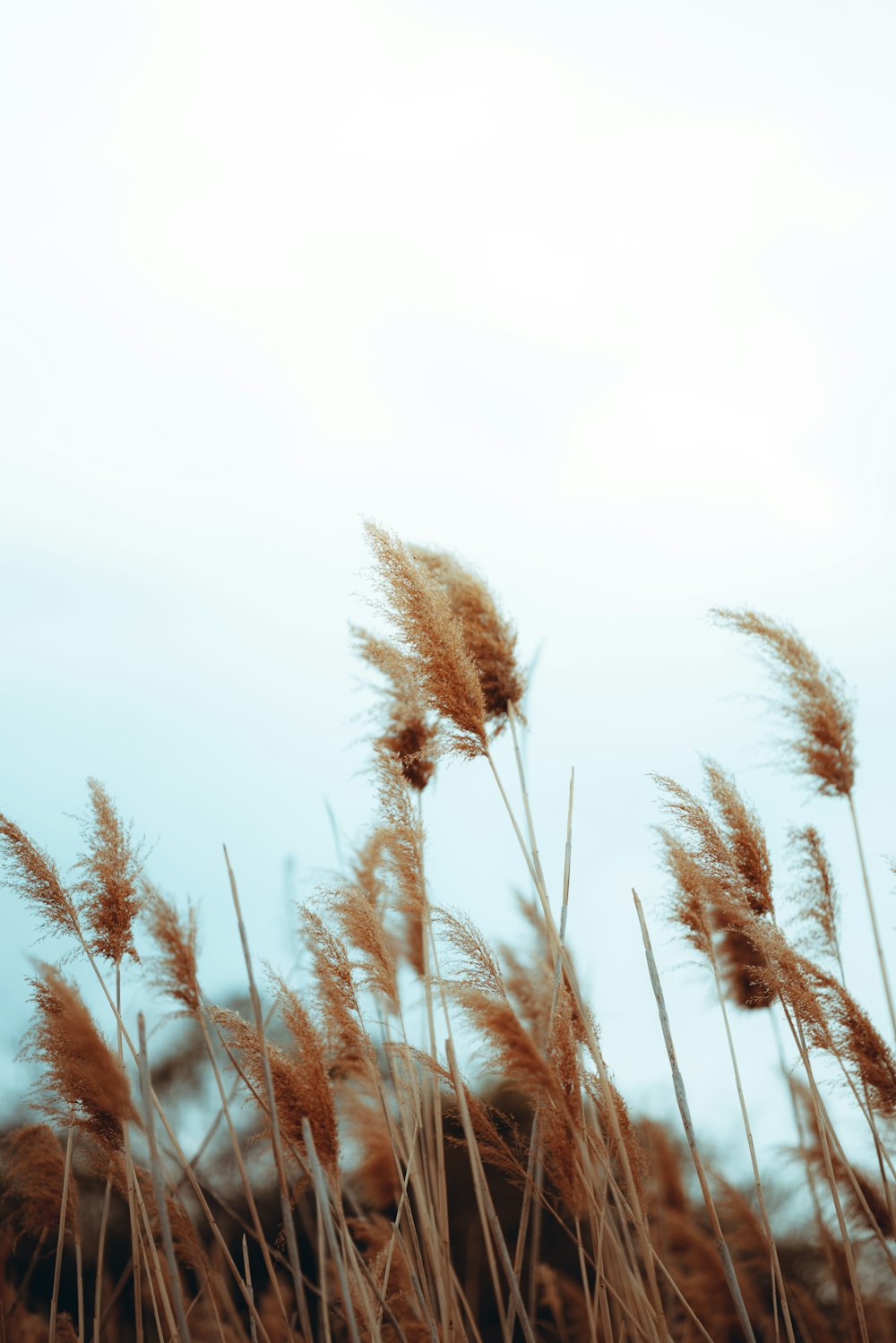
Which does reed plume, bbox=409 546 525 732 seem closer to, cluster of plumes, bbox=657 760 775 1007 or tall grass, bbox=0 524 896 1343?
tall grass, bbox=0 524 896 1343

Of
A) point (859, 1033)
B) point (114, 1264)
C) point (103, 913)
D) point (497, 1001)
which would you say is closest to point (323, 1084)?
point (497, 1001)

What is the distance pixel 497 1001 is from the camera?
2.19 m

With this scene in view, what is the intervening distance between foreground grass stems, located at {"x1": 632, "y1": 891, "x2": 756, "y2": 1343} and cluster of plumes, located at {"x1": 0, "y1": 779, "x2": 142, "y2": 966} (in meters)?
1.41

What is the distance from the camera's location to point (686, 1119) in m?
2.59

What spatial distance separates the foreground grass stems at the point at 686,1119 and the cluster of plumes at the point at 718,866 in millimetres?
225

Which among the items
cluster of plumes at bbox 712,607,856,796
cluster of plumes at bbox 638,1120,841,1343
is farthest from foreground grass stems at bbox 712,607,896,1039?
cluster of plumes at bbox 638,1120,841,1343

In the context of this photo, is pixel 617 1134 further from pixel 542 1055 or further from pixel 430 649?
pixel 430 649

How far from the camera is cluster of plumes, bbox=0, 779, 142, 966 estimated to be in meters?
2.81

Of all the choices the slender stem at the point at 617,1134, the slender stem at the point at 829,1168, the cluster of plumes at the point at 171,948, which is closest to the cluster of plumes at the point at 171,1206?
the cluster of plumes at the point at 171,948

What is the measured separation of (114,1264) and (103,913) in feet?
30.1

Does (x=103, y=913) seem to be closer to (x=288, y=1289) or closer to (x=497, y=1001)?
(x=497, y=1001)

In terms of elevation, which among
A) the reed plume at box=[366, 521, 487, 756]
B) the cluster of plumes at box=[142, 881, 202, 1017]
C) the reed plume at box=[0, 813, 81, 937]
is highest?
the reed plume at box=[366, 521, 487, 756]

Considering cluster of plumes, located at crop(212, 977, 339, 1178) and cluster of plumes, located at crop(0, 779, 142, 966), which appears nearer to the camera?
cluster of plumes, located at crop(212, 977, 339, 1178)

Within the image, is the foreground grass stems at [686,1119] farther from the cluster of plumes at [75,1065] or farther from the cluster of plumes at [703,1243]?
the cluster of plumes at [75,1065]
